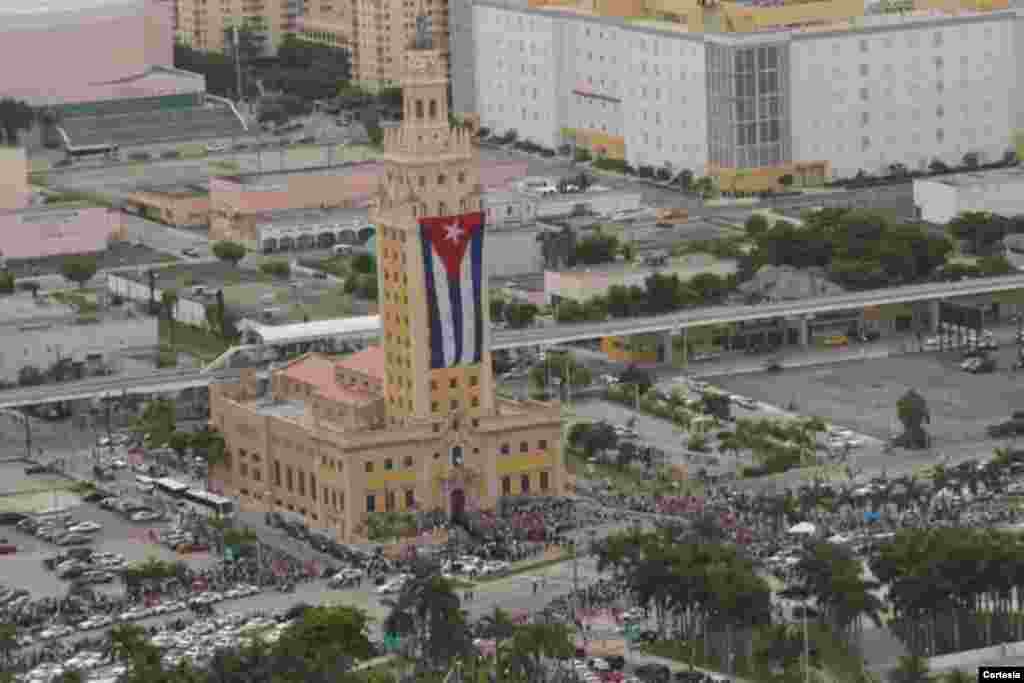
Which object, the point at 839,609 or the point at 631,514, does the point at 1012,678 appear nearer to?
Result: the point at 839,609

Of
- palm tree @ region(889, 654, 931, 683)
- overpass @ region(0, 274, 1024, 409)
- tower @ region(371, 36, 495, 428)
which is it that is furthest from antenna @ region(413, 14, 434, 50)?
palm tree @ region(889, 654, 931, 683)

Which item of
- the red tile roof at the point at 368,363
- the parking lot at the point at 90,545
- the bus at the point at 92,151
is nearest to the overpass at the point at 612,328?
the red tile roof at the point at 368,363

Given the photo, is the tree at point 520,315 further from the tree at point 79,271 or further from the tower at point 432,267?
the tower at point 432,267

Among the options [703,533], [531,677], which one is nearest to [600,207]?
[703,533]

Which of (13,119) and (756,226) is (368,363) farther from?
(13,119)

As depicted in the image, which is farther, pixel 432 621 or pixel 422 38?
pixel 422 38

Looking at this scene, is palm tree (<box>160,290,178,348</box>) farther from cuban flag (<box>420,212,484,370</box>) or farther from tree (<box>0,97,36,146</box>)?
tree (<box>0,97,36,146</box>)

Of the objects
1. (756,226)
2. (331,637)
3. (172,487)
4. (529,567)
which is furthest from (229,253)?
(331,637)
